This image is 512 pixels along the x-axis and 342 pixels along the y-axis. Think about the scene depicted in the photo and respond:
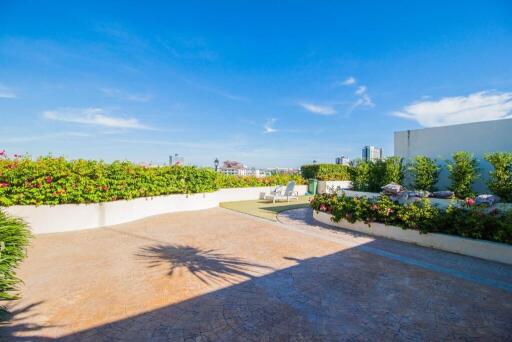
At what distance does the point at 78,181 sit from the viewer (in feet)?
24.4

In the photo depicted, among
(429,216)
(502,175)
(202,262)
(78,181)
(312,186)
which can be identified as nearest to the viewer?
(202,262)

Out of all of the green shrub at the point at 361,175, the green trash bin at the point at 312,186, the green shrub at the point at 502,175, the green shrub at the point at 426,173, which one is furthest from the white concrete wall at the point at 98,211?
the green shrub at the point at 502,175

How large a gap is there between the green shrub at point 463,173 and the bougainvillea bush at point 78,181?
11.9 metres

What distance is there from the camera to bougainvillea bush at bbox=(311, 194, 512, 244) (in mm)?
5051

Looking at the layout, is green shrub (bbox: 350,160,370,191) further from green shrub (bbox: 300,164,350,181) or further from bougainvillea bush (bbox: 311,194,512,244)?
green shrub (bbox: 300,164,350,181)

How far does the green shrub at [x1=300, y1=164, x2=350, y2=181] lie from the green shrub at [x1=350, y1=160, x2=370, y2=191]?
24.0 ft

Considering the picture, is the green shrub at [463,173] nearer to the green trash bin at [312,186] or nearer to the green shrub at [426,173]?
the green shrub at [426,173]

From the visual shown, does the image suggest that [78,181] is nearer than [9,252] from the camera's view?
No

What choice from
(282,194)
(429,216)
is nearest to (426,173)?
(429,216)

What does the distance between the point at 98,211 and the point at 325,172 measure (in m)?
16.7

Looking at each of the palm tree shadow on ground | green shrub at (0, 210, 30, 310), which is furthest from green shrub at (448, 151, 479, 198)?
green shrub at (0, 210, 30, 310)

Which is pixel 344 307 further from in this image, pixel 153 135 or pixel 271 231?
pixel 153 135

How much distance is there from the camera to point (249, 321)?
282cm

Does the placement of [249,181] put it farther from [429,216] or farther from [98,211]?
[429,216]
